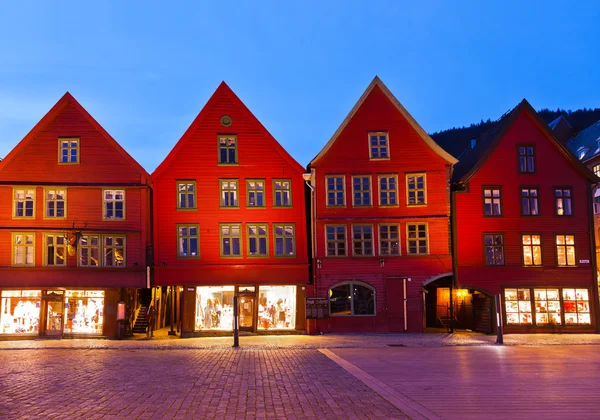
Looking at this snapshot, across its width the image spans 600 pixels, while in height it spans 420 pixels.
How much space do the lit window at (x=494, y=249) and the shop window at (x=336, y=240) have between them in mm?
7536

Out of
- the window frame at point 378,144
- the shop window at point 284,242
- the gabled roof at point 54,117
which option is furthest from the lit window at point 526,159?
the gabled roof at point 54,117

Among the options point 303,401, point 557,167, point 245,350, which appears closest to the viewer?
point 303,401

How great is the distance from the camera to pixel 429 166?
36.4 metres

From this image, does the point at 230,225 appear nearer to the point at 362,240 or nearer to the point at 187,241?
the point at 187,241

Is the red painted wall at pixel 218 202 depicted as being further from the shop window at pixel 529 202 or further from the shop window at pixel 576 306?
the shop window at pixel 576 306

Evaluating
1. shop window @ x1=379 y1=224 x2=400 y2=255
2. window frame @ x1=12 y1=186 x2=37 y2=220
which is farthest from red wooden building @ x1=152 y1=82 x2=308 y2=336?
window frame @ x1=12 y1=186 x2=37 y2=220

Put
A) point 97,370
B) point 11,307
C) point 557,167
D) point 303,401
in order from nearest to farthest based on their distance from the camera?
point 303,401 < point 97,370 < point 11,307 < point 557,167

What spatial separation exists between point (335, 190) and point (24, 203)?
53.5 feet

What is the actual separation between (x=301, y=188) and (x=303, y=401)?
77.3 ft

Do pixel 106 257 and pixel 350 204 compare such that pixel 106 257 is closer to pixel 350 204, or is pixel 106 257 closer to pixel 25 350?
pixel 25 350

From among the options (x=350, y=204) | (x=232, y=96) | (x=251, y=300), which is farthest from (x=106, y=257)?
(x=350, y=204)

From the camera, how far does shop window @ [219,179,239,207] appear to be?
1422 inches

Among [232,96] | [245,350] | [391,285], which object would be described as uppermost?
[232,96]

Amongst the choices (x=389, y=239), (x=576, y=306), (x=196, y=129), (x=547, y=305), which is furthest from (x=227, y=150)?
(x=576, y=306)
